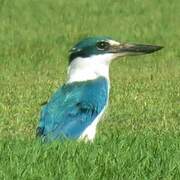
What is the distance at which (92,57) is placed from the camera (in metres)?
7.28

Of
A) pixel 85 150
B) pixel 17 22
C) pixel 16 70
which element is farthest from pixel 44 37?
pixel 85 150

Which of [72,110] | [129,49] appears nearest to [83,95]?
[72,110]

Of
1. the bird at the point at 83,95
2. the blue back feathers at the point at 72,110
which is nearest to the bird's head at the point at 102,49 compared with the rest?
the bird at the point at 83,95

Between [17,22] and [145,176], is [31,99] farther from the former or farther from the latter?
[17,22]

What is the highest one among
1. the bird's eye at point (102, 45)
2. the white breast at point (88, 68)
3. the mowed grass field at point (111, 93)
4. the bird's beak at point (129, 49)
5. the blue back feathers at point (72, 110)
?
the bird's eye at point (102, 45)

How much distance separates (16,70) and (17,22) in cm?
475

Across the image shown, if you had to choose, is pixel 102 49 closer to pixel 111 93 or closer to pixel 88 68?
pixel 88 68

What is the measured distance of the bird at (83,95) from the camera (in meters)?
6.57

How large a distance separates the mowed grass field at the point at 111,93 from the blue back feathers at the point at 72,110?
0.20m

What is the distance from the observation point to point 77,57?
7.28 meters

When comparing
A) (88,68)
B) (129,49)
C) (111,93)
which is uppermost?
(129,49)

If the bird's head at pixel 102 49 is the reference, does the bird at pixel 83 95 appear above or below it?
below

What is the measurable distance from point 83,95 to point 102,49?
603 millimetres

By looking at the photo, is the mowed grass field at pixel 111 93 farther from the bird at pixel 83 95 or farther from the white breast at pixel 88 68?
the white breast at pixel 88 68
